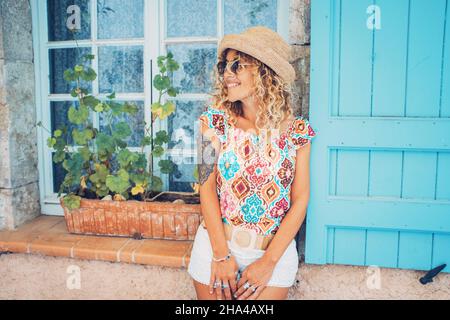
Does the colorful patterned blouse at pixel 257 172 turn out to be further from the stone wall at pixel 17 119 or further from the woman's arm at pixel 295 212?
the stone wall at pixel 17 119

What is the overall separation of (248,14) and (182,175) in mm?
1116

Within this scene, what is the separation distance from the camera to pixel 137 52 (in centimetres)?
259

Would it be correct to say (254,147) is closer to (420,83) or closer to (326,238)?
(326,238)

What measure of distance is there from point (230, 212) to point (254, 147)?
324 mm

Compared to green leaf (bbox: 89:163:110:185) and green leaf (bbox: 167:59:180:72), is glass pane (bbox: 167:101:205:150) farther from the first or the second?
green leaf (bbox: 89:163:110:185)

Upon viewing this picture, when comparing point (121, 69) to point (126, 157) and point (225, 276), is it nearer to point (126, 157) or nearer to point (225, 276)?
point (126, 157)

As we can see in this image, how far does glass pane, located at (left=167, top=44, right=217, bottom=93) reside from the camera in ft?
8.25

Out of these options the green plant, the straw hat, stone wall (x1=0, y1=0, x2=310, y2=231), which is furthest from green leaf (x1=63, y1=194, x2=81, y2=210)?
the straw hat

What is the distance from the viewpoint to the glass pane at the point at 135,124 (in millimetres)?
2612

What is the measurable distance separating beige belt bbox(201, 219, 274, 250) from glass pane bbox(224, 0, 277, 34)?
1.29 m

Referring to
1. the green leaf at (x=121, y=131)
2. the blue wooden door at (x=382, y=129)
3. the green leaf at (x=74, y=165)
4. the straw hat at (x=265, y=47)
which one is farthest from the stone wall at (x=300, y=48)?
the green leaf at (x=74, y=165)

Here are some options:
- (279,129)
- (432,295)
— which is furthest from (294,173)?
(432,295)

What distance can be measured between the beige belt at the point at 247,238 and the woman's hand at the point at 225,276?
0.30 feet
